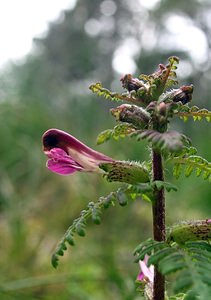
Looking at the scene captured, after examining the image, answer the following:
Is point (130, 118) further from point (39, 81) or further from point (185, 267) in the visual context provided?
point (39, 81)

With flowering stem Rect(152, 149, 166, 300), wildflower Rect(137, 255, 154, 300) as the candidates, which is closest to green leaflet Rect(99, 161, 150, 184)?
flowering stem Rect(152, 149, 166, 300)

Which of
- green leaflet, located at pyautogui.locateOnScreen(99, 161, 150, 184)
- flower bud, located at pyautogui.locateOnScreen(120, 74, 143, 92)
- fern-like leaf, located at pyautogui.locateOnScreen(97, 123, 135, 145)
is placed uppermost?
flower bud, located at pyautogui.locateOnScreen(120, 74, 143, 92)

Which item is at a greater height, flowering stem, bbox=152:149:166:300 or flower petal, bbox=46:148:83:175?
flower petal, bbox=46:148:83:175

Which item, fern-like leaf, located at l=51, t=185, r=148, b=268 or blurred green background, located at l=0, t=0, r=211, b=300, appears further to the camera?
blurred green background, located at l=0, t=0, r=211, b=300

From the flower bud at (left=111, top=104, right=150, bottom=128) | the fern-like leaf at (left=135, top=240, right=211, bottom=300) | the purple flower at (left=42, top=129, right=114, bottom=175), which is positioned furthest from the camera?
the purple flower at (left=42, top=129, right=114, bottom=175)

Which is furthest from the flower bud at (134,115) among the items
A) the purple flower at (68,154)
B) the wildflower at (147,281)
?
the wildflower at (147,281)

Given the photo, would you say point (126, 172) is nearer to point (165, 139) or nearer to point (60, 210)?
point (165, 139)

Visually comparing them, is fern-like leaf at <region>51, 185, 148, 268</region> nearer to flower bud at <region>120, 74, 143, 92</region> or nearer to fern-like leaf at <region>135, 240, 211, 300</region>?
fern-like leaf at <region>135, 240, 211, 300</region>

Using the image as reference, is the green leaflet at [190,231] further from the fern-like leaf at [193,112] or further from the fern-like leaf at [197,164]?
the fern-like leaf at [193,112]

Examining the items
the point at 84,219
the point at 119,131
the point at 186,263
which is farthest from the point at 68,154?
the point at 186,263
